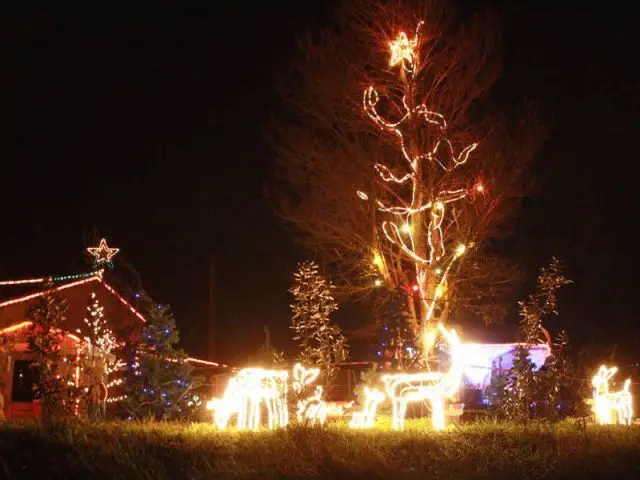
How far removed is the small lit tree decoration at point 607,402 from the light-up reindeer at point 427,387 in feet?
11.0

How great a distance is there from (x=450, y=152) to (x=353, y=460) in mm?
9997

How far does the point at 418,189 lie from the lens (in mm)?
18094

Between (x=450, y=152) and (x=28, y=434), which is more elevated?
(x=450, y=152)

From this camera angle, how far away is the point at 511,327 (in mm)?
26422

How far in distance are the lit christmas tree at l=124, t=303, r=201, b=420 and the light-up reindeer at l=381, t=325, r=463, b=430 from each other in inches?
154

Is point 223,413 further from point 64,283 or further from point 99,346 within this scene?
point 64,283

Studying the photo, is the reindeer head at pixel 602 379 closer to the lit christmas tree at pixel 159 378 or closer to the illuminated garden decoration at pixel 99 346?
the lit christmas tree at pixel 159 378

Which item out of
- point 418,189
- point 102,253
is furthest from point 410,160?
point 102,253

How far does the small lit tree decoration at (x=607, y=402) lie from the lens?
15.6 m

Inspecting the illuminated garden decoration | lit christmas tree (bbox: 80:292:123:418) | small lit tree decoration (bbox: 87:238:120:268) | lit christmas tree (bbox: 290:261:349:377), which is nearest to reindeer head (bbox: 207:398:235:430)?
lit christmas tree (bbox: 80:292:123:418)

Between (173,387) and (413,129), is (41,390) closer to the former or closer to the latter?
(173,387)

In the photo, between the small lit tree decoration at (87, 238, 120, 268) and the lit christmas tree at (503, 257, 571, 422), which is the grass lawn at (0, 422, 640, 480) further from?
the small lit tree decoration at (87, 238, 120, 268)

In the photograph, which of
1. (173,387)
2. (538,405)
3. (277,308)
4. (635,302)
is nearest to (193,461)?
(173,387)

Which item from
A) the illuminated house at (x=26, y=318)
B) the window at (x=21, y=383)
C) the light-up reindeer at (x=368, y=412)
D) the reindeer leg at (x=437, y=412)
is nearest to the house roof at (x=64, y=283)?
the illuminated house at (x=26, y=318)
